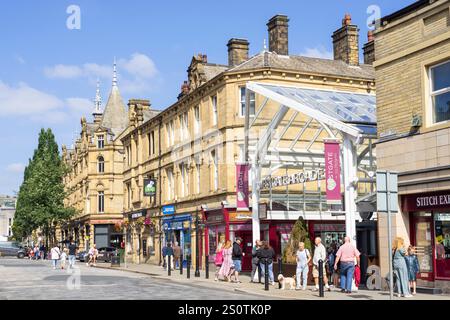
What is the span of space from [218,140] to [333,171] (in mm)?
15629

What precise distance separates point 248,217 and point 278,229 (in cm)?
176

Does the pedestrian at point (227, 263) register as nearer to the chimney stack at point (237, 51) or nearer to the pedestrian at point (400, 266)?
the pedestrian at point (400, 266)

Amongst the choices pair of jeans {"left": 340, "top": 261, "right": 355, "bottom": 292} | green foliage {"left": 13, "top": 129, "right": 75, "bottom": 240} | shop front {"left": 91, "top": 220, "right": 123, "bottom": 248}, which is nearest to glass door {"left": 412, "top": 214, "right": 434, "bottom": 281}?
pair of jeans {"left": 340, "top": 261, "right": 355, "bottom": 292}

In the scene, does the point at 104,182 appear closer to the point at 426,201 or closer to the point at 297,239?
the point at 297,239

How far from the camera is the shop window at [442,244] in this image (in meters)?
18.5

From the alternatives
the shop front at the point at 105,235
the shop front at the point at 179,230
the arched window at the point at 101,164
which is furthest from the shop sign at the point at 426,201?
the arched window at the point at 101,164

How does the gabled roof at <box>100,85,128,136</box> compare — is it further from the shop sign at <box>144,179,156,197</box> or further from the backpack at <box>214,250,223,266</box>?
the backpack at <box>214,250,223,266</box>

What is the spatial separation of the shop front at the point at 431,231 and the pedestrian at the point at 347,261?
1926 mm

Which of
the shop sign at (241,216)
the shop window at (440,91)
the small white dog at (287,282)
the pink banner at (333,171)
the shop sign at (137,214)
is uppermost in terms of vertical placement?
the shop window at (440,91)

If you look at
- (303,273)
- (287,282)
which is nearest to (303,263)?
(303,273)

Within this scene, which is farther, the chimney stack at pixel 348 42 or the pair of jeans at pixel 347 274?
the chimney stack at pixel 348 42

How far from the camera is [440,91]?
18.6 metres

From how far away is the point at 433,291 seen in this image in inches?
733
